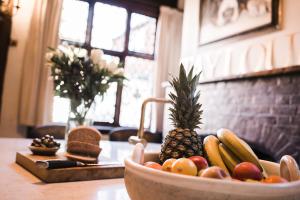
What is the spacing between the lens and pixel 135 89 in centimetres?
479

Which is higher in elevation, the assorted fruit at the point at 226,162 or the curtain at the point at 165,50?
the curtain at the point at 165,50

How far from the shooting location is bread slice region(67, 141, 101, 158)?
107 centimetres

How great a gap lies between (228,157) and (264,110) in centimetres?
204

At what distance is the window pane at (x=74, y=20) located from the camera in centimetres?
432

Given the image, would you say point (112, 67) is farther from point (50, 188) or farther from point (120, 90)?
point (120, 90)

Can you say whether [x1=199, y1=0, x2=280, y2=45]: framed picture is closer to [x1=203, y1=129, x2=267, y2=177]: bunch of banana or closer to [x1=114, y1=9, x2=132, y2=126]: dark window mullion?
[x1=114, y1=9, x2=132, y2=126]: dark window mullion

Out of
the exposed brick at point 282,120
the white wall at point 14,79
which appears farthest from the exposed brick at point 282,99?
the white wall at point 14,79

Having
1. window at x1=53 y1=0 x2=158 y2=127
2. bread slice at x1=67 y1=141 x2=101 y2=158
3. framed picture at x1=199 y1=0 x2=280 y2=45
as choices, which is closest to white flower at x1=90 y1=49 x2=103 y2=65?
bread slice at x1=67 y1=141 x2=101 y2=158

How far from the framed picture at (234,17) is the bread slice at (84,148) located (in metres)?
2.46

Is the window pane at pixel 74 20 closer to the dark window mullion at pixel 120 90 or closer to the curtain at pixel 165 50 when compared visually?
the dark window mullion at pixel 120 90

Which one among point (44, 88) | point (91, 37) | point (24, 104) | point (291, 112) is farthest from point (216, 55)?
point (24, 104)

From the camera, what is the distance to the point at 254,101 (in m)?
2.63

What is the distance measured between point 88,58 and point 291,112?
1.77 metres

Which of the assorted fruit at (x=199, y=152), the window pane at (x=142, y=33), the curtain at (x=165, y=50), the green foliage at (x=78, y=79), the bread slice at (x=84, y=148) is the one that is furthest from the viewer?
the window pane at (x=142, y=33)
